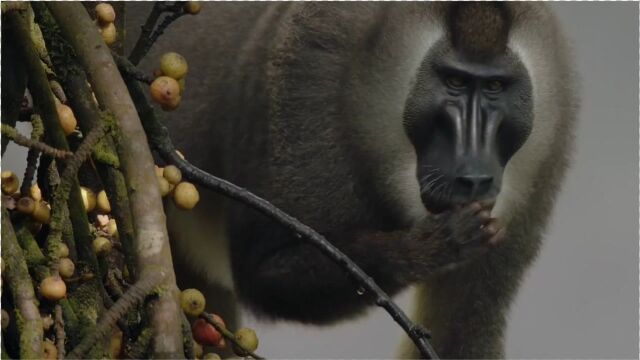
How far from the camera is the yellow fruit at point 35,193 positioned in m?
1.20

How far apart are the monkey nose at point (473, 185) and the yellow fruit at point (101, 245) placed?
1532mm

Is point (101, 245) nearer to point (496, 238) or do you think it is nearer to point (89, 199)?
point (89, 199)

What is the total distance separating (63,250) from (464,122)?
177 cm

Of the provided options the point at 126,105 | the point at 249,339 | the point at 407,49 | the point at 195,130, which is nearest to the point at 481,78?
the point at 407,49

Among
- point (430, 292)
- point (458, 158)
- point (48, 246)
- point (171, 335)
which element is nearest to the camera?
point (171, 335)

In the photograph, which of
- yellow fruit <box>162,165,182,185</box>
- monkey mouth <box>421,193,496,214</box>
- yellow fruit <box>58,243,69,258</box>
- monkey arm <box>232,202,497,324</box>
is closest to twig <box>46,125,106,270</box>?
yellow fruit <box>58,243,69,258</box>

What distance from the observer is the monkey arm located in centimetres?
284

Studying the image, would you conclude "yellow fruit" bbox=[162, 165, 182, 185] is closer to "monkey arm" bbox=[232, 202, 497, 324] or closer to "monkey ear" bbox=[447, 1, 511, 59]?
"monkey arm" bbox=[232, 202, 497, 324]

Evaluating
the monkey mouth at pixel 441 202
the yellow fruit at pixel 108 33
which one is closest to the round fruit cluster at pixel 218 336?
the yellow fruit at pixel 108 33

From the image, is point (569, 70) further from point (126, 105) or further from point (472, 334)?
point (126, 105)

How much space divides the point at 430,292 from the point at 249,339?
7.34ft

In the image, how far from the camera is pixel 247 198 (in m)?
1.38

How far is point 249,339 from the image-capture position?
139cm

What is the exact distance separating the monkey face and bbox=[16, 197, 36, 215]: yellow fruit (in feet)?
5.37
